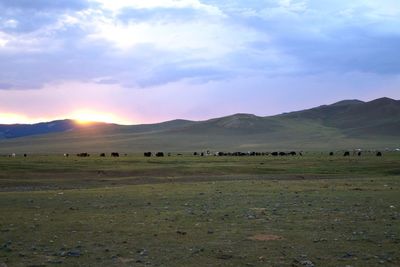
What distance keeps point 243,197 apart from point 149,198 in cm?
425

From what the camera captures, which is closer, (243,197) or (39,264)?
(39,264)

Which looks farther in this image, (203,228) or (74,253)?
(203,228)

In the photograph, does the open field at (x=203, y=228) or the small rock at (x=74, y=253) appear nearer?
the open field at (x=203, y=228)

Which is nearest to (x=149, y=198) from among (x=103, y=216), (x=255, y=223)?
(x=103, y=216)

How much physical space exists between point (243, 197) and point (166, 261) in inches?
495

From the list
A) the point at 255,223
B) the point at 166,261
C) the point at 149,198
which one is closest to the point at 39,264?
the point at 166,261

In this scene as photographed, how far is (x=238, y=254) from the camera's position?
11266 mm

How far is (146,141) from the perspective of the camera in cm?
18588

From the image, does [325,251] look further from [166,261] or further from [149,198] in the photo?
[149,198]

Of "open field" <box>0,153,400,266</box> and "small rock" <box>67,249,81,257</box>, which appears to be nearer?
"open field" <box>0,153,400,266</box>

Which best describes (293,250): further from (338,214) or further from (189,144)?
(189,144)

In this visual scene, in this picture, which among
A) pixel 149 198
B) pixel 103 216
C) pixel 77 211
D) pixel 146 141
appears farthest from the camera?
pixel 146 141

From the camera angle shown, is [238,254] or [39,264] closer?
[39,264]

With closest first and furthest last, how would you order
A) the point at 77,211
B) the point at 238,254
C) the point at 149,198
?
the point at 238,254 < the point at 77,211 < the point at 149,198
